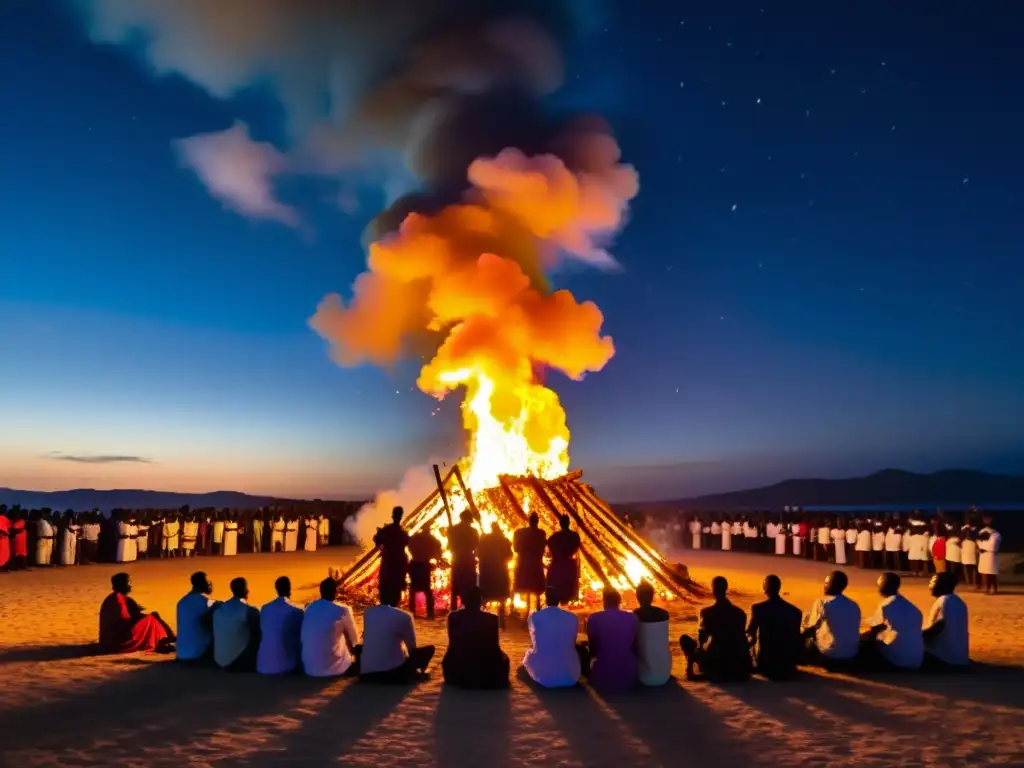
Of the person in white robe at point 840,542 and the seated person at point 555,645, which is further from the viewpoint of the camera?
the person in white robe at point 840,542

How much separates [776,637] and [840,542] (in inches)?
719

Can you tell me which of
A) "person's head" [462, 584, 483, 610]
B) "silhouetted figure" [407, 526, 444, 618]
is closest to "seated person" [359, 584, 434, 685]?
"person's head" [462, 584, 483, 610]

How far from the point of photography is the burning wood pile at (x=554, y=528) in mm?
14703

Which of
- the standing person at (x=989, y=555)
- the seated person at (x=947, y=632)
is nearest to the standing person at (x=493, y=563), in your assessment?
the seated person at (x=947, y=632)

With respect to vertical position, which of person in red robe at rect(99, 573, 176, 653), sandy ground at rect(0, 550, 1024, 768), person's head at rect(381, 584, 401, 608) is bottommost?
sandy ground at rect(0, 550, 1024, 768)

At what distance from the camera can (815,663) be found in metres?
9.23

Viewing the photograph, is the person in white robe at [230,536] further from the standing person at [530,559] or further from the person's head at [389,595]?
the person's head at [389,595]

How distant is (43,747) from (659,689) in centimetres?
549

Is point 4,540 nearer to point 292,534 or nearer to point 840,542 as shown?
point 292,534

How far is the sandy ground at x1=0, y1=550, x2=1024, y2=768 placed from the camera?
6.08 metres

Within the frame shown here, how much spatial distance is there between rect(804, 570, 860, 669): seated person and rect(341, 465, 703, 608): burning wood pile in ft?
17.0

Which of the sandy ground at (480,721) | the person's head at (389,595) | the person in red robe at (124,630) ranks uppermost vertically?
the person's head at (389,595)

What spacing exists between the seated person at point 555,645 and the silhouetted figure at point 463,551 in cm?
367

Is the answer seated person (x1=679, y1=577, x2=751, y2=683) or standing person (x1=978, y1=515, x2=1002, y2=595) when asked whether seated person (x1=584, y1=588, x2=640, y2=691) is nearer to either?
seated person (x1=679, y1=577, x2=751, y2=683)
